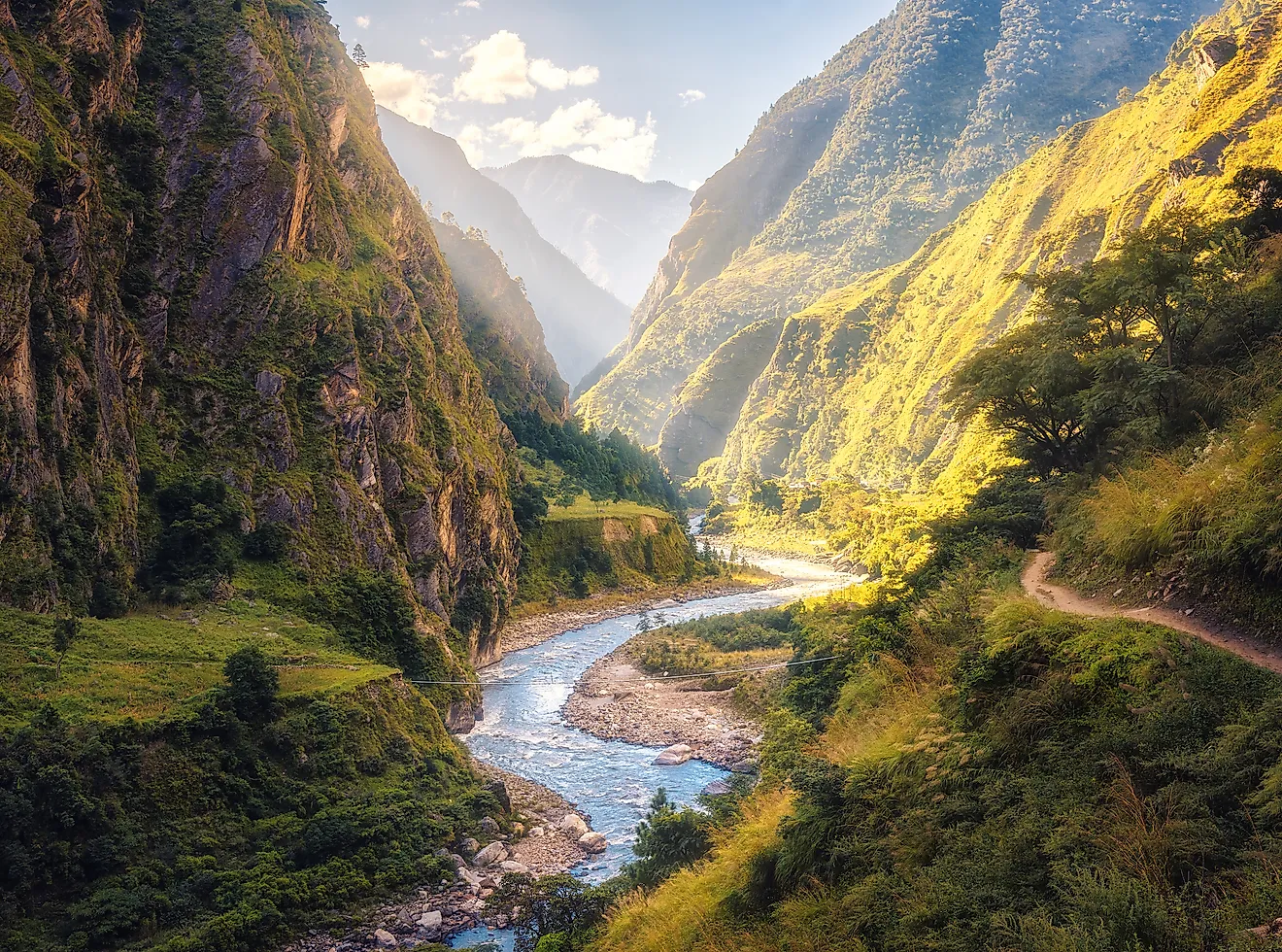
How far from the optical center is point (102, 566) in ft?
105

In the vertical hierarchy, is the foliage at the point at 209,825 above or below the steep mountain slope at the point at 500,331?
below

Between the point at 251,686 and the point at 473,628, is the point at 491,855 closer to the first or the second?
the point at 251,686

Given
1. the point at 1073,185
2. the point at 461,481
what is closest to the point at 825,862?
the point at 461,481

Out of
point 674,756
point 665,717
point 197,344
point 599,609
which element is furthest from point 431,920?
point 599,609

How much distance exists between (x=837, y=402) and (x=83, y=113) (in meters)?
176

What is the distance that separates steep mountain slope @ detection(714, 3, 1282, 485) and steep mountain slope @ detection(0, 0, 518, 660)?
55827mm

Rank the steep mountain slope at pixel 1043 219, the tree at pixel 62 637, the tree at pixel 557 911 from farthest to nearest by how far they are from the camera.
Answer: the steep mountain slope at pixel 1043 219 → the tree at pixel 62 637 → the tree at pixel 557 911

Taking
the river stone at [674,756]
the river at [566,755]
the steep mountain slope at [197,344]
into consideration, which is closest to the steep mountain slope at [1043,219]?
the river at [566,755]

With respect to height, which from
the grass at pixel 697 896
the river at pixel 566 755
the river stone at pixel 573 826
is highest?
the grass at pixel 697 896

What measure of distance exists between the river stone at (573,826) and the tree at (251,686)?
1221cm

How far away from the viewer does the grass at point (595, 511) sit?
95412mm

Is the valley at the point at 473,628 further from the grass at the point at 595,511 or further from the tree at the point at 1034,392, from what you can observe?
the grass at the point at 595,511

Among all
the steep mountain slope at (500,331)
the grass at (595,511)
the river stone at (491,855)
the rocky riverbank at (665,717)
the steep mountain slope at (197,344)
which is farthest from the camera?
the steep mountain slope at (500,331)

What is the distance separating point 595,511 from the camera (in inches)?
3984
